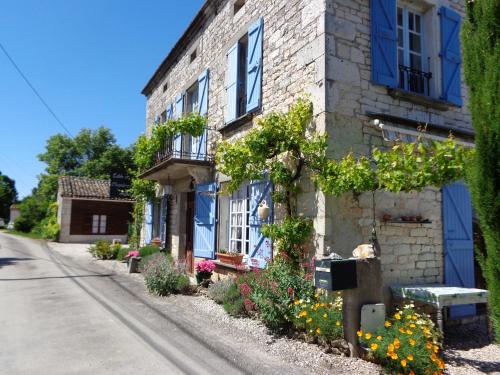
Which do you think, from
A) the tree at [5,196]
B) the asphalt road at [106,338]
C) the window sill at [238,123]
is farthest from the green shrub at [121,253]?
the tree at [5,196]

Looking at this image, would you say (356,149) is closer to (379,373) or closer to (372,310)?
(372,310)

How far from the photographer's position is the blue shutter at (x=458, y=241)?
6.25 m

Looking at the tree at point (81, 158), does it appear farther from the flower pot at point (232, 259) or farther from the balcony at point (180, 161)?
the flower pot at point (232, 259)

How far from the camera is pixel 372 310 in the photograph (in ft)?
13.7

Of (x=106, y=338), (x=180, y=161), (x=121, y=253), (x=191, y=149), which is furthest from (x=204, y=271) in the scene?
(x=121, y=253)

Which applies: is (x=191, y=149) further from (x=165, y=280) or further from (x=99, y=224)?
(x=99, y=224)

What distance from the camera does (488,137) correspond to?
3422mm

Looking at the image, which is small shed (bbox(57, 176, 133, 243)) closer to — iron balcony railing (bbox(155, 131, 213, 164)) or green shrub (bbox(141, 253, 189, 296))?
iron balcony railing (bbox(155, 131, 213, 164))

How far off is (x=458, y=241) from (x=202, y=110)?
647 centimetres

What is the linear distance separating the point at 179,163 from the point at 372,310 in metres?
5.31

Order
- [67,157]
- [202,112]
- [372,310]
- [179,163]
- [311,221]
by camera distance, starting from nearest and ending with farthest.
Result: [372,310] < [311,221] < [179,163] < [202,112] < [67,157]

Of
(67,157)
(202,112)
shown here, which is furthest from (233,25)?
(67,157)

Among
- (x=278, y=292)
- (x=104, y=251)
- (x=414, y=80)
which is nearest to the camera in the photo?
(x=278, y=292)

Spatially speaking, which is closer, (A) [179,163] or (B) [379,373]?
(B) [379,373]
